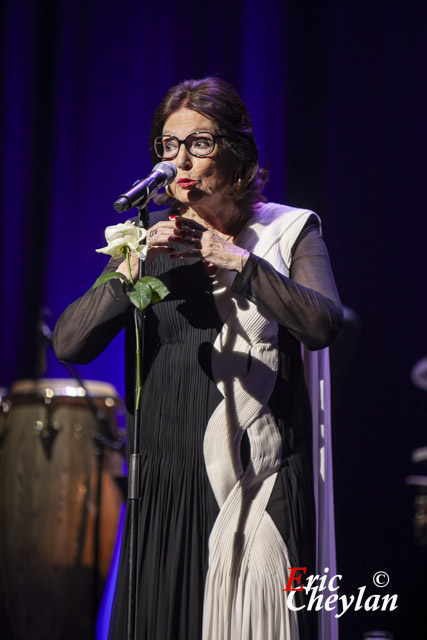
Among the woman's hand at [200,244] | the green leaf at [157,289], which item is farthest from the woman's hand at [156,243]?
the green leaf at [157,289]

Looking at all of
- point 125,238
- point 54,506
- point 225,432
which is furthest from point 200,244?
point 54,506

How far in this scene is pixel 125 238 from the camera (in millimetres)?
1445

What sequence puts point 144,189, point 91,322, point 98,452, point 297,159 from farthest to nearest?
point 297,159
point 98,452
point 91,322
point 144,189

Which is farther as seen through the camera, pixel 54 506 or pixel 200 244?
pixel 54 506

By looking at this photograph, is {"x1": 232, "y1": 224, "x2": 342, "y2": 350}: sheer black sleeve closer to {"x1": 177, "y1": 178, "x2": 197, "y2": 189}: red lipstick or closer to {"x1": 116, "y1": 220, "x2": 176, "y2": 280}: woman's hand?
{"x1": 116, "y1": 220, "x2": 176, "y2": 280}: woman's hand

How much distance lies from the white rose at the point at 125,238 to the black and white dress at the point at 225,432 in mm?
176

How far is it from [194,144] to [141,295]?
527 millimetres

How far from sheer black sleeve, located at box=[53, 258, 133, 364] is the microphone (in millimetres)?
253

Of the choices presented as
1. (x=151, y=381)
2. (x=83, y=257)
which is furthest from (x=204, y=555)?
(x=83, y=257)

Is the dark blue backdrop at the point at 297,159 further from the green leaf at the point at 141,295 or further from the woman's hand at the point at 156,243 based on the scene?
the green leaf at the point at 141,295

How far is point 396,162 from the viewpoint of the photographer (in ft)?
10.6

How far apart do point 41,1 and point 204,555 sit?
3276 millimetres

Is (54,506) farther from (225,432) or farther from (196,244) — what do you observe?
(196,244)

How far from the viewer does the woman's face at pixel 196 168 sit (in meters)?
1.74
